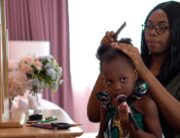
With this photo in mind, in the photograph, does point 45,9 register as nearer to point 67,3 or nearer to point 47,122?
point 67,3

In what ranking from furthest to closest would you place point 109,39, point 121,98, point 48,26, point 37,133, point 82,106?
1. point 82,106
2. point 48,26
3. point 37,133
4. point 109,39
5. point 121,98

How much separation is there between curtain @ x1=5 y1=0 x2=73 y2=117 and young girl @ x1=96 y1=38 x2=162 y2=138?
2794 mm

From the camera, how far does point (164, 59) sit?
1250 millimetres

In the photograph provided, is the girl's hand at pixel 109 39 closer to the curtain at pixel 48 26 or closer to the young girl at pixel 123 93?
the young girl at pixel 123 93

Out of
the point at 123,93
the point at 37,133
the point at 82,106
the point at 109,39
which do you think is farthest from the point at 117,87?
the point at 82,106

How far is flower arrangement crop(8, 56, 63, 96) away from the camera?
1878 millimetres

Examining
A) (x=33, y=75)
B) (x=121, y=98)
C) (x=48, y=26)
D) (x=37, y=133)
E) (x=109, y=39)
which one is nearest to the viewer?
(x=121, y=98)

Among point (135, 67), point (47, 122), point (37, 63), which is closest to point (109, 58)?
point (135, 67)

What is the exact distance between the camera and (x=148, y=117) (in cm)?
108

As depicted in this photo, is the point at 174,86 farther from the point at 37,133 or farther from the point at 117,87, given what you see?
the point at 37,133

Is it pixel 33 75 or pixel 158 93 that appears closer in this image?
pixel 158 93

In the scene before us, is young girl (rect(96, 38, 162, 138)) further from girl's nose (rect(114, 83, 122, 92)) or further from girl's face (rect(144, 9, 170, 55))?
girl's face (rect(144, 9, 170, 55))

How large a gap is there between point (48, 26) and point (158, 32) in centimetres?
282

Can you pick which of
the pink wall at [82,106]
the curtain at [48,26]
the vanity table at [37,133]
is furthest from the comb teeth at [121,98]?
the pink wall at [82,106]
